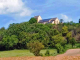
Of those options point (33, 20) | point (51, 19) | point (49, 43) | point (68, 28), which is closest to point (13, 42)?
point (49, 43)

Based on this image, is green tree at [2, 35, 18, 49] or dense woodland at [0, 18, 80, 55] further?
dense woodland at [0, 18, 80, 55]

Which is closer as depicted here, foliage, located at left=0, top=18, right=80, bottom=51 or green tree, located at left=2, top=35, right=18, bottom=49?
green tree, located at left=2, top=35, right=18, bottom=49

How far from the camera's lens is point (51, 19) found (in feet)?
183

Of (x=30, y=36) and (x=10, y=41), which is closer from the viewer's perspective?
(x=10, y=41)

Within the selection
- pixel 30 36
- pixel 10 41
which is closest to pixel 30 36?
pixel 30 36

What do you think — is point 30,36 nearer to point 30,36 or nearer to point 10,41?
point 30,36

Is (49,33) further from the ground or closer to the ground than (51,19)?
closer to the ground

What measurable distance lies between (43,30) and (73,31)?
298 inches

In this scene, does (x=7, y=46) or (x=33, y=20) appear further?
(x=33, y=20)

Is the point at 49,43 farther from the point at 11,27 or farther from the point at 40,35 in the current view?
the point at 11,27

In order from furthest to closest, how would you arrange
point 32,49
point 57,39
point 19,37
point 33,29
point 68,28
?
point 68,28
point 33,29
point 19,37
point 57,39
point 32,49

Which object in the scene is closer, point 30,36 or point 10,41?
point 10,41

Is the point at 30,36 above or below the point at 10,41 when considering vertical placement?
above

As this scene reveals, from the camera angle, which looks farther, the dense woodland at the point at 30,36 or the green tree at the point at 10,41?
the dense woodland at the point at 30,36
